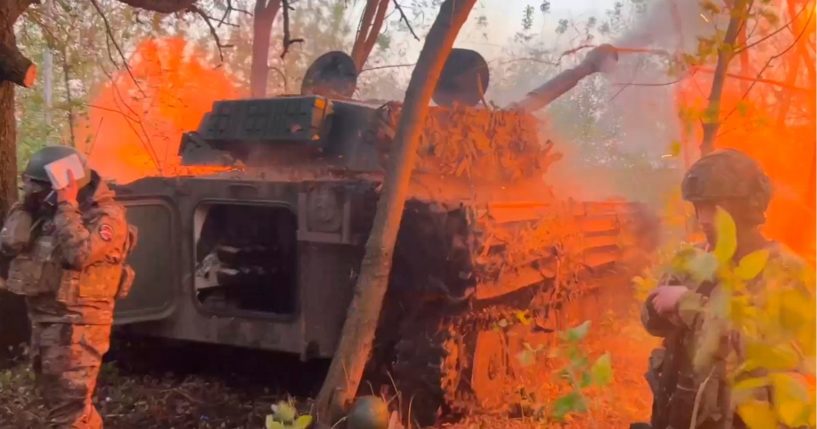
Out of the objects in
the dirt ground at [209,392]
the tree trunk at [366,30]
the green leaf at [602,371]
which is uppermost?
the tree trunk at [366,30]

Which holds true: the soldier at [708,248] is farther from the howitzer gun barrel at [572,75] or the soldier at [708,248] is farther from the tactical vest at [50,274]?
the howitzer gun barrel at [572,75]

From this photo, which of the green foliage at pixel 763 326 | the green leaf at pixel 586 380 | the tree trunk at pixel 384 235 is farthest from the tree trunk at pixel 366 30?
the green foliage at pixel 763 326

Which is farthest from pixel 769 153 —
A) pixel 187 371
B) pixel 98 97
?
pixel 98 97

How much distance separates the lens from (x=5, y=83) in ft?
20.3

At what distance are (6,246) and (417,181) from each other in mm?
2628

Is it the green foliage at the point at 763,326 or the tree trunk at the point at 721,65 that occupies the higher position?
the tree trunk at the point at 721,65

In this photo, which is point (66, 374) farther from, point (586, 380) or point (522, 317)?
point (586, 380)

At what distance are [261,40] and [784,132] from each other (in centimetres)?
784

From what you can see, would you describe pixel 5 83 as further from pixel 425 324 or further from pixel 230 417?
pixel 425 324

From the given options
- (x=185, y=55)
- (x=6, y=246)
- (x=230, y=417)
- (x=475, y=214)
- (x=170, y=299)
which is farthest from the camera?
(x=185, y=55)

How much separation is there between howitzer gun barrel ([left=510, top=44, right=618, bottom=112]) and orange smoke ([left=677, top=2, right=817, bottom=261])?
60.3 inches

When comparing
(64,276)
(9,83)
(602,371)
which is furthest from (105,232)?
(602,371)

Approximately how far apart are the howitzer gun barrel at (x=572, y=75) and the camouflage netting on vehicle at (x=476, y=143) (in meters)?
0.87

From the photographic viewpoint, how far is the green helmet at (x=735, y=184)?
9.62 ft
